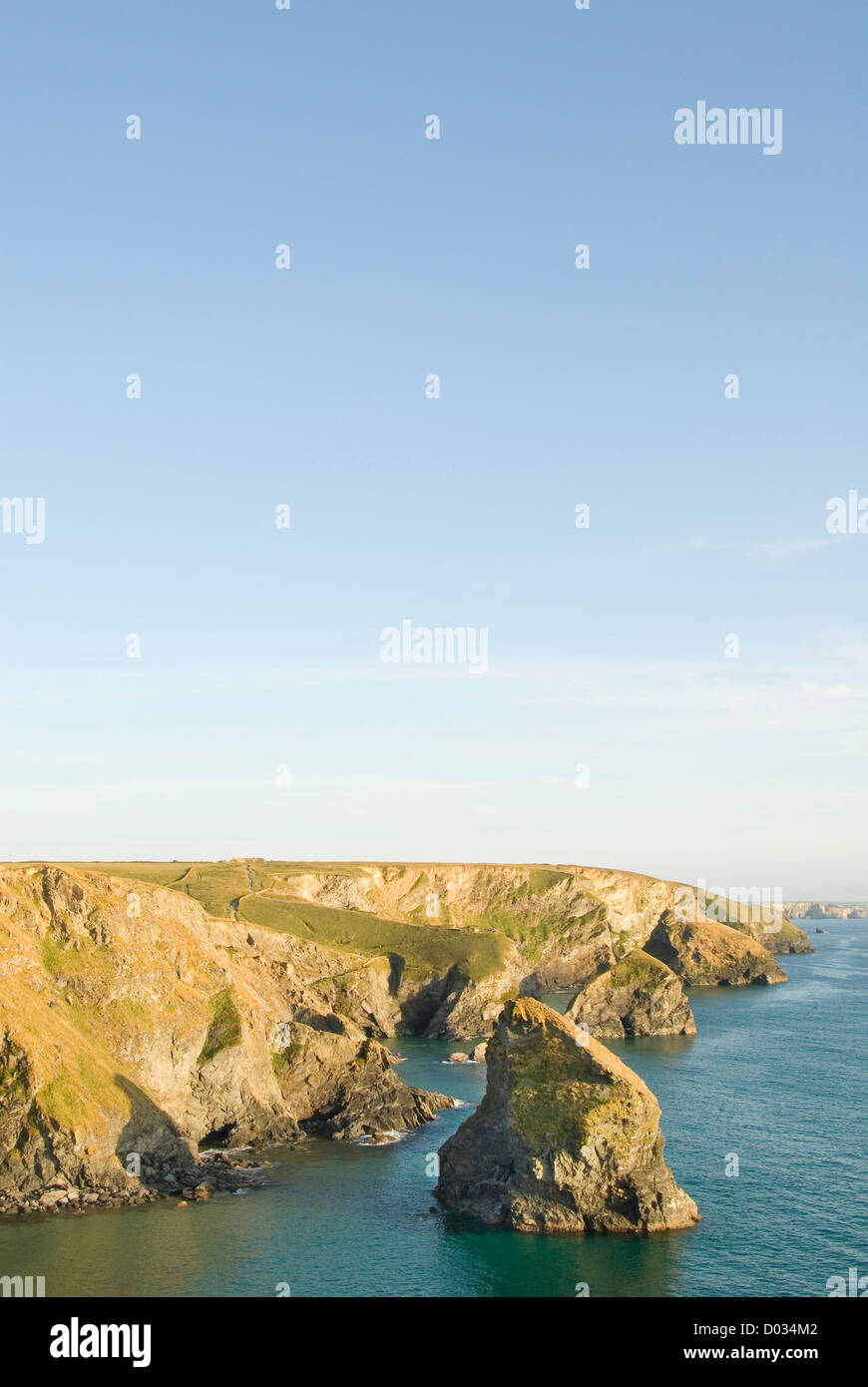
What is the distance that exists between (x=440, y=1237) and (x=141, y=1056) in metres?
36.0

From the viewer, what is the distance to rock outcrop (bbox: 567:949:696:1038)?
176 m

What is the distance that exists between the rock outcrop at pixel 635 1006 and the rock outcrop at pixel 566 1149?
92.2 m

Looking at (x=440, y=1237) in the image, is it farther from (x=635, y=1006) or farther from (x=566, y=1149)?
(x=635, y=1006)

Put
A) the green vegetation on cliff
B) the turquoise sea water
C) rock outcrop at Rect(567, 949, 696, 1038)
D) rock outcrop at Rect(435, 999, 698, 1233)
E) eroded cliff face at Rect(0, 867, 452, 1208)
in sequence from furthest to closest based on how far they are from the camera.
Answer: rock outcrop at Rect(567, 949, 696, 1038), the green vegetation on cliff, eroded cliff face at Rect(0, 867, 452, 1208), rock outcrop at Rect(435, 999, 698, 1233), the turquoise sea water

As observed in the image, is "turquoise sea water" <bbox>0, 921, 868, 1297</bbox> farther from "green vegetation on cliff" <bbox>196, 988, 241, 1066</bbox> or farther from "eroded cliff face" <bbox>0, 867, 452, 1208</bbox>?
A: "green vegetation on cliff" <bbox>196, 988, 241, 1066</bbox>

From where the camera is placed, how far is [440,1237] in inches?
3059

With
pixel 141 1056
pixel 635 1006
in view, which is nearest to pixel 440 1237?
pixel 141 1056

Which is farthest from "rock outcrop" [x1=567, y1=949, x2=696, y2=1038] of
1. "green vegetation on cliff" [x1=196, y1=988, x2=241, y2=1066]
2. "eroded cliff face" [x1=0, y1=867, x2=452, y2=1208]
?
"green vegetation on cliff" [x1=196, y1=988, x2=241, y2=1066]

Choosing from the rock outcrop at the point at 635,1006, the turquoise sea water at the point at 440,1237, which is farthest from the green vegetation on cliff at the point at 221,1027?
the rock outcrop at the point at 635,1006

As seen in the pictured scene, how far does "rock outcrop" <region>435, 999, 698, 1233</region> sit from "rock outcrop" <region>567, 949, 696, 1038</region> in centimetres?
9215

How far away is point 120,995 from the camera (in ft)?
334
